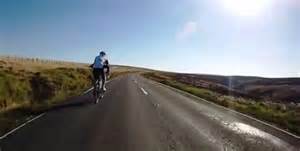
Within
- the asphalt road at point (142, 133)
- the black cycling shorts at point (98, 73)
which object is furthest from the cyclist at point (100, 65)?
the asphalt road at point (142, 133)

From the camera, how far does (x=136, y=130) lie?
925 cm

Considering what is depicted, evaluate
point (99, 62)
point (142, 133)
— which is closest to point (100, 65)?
point (99, 62)

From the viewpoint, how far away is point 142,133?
8852 mm

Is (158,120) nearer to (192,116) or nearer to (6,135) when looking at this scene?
(192,116)

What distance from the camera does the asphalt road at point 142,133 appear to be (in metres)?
7.47

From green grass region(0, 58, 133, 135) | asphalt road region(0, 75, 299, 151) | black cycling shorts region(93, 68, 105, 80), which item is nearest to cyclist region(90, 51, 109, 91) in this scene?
black cycling shorts region(93, 68, 105, 80)

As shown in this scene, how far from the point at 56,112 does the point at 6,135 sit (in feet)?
13.2

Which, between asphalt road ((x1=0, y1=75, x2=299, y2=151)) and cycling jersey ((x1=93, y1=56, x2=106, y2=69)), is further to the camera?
cycling jersey ((x1=93, y1=56, x2=106, y2=69))

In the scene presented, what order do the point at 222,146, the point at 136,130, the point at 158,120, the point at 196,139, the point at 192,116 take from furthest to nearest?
1. the point at 192,116
2. the point at 158,120
3. the point at 136,130
4. the point at 196,139
5. the point at 222,146

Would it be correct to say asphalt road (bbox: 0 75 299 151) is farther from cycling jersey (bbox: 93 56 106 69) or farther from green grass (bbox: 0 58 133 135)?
cycling jersey (bbox: 93 56 106 69)

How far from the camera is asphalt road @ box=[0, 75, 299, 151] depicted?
7469 millimetres

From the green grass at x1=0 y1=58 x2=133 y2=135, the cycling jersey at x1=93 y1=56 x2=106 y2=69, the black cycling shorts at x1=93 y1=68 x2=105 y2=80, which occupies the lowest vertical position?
the green grass at x1=0 y1=58 x2=133 y2=135

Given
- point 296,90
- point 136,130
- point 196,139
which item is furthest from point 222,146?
point 296,90

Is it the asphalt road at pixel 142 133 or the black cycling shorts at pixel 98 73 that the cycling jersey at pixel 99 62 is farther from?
the asphalt road at pixel 142 133
